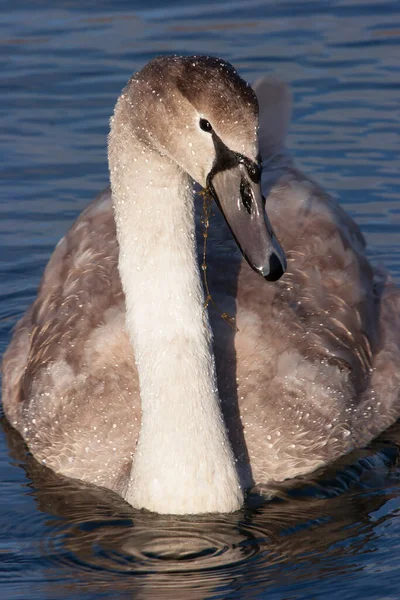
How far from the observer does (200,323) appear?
26.1 feet

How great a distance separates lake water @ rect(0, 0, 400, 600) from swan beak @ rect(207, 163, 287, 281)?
168 cm

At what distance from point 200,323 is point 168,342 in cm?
21

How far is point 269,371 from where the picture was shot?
9016mm

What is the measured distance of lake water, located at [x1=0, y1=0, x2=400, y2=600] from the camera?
766 centimetres

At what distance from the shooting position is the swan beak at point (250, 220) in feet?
23.5

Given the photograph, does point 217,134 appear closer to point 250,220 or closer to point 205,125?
point 205,125

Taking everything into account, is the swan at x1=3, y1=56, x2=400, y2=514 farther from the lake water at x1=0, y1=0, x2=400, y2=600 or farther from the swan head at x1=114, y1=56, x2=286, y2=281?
the lake water at x1=0, y1=0, x2=400, y2=600

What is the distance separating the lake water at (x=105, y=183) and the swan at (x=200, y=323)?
0.83 feet

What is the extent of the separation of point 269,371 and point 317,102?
234 inches

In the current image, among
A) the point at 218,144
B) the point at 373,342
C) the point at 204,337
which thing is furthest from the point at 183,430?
the point at 373,342

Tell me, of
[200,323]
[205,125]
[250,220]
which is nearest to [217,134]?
[205,125]

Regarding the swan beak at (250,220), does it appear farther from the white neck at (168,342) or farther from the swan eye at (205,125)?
the white neck at (168,342)

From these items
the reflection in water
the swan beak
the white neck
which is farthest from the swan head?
the reflection in water

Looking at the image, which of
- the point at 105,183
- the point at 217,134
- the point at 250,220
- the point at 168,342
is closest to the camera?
the point at 217,134
